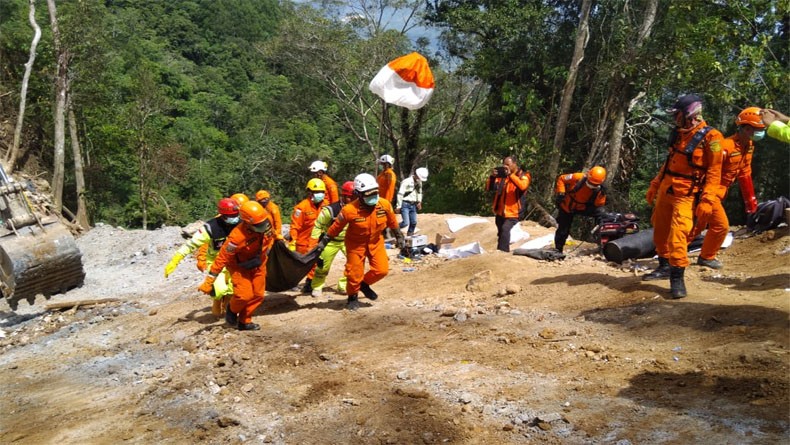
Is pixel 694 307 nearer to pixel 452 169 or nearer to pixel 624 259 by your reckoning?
pixel 624 259

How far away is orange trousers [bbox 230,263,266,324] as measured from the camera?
680cm

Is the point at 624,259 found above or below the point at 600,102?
below

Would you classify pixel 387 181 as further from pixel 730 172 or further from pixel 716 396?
pixel 716 396

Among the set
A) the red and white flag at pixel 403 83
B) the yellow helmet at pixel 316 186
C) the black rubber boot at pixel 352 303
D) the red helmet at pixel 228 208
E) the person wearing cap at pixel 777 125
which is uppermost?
the red and white flag at pixel 403 83

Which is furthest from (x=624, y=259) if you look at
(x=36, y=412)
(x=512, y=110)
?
(x=512, y=110)

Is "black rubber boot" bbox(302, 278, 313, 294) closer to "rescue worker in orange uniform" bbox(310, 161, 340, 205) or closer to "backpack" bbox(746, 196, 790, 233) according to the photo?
"rescue worker in orange uniform" bbox(310, 161, 340, 205)

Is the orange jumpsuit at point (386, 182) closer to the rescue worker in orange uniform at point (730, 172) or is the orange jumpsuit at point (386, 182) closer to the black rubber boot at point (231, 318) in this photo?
the black rubber boot at point (231, 318)

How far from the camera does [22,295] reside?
8125mm

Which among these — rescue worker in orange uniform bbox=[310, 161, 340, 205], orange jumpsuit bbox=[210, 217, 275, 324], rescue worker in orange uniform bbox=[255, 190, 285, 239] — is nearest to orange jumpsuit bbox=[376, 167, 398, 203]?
rescue worker in orange uniform bbox=[310, 161, 340, 205]

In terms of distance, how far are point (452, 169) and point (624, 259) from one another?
40.4 feet

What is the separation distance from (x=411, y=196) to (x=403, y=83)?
2.03m

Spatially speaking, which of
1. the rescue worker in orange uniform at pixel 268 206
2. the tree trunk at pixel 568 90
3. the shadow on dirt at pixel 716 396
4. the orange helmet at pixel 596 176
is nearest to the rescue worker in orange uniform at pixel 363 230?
the rescue worker in orange uniform at pixel 268 206

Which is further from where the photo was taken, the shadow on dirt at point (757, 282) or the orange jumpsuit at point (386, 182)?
the orange jumpsuit at point (386, 182)

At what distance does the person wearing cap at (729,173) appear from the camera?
6.70 meters
